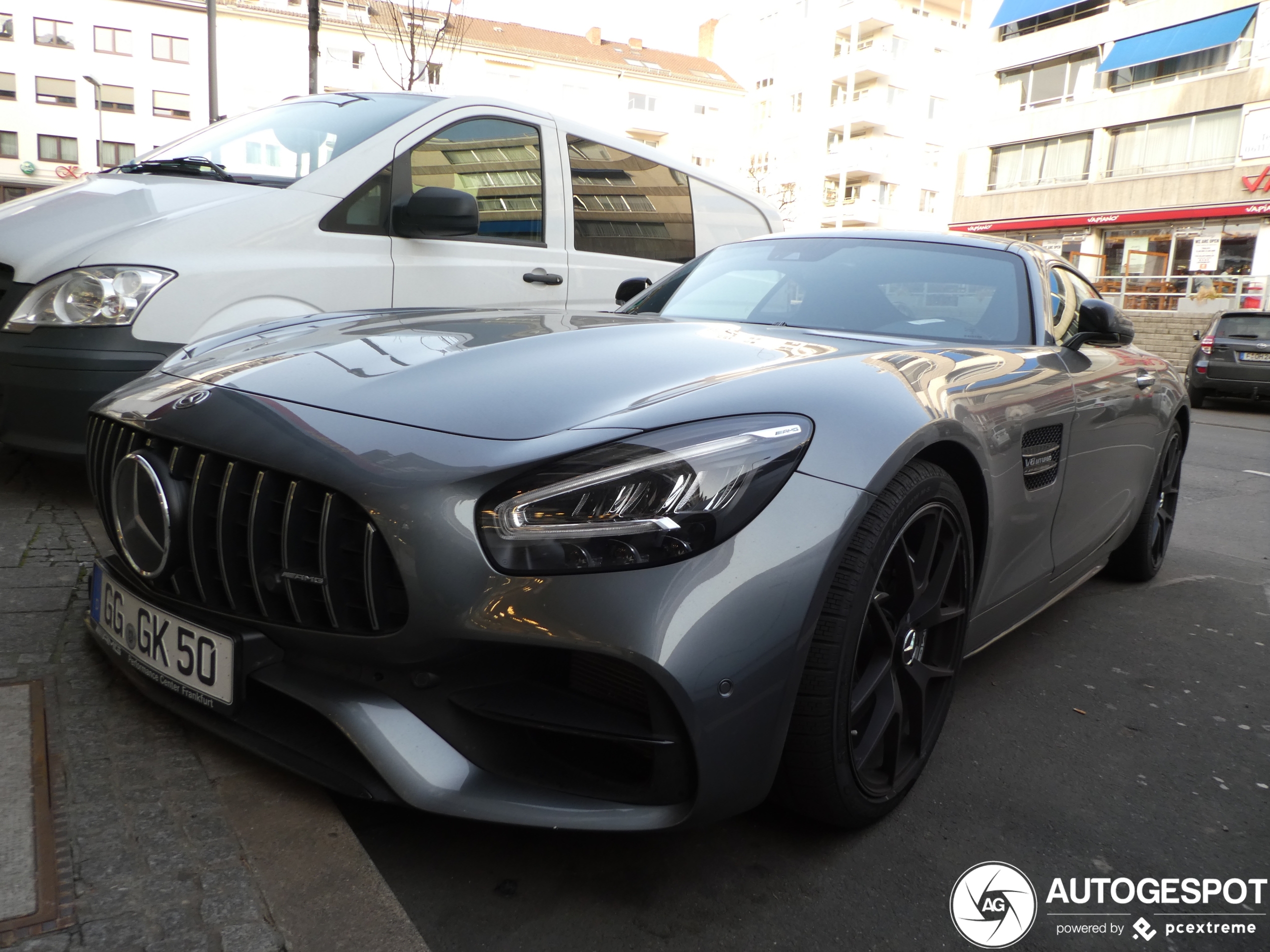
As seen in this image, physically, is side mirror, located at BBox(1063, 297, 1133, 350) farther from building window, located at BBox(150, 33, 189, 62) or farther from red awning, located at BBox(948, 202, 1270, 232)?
building window, located at BBox(150, 33, 189, 62)

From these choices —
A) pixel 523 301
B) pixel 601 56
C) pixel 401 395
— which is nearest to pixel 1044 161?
pixel 601 56

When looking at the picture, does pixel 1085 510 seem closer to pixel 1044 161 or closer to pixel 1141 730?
pixel 1141 730

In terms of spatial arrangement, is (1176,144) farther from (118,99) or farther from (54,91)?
(54,91)

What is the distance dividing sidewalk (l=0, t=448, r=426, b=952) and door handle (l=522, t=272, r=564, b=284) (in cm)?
290

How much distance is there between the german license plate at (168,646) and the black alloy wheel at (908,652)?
3.67 feet

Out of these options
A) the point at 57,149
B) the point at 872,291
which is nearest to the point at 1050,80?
the point at 872,291

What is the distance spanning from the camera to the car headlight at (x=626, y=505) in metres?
1.55

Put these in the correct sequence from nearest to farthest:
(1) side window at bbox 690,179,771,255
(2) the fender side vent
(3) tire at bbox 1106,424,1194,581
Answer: (2) the fender side vent → (3) tire at bbox 1106,424,1194,581 → (1) side window at bbox 690,179,771,255

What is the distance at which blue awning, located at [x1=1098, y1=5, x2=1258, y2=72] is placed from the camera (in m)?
28.8

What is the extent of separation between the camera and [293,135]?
14.2ft

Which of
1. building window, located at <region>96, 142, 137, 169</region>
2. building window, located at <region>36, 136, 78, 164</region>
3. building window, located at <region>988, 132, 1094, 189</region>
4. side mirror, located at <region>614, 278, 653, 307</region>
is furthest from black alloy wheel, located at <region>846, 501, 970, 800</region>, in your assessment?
building window, located at <region>36, 136, 78, 164</region>

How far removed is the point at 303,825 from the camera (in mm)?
1749

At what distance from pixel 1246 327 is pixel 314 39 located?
45.1ft

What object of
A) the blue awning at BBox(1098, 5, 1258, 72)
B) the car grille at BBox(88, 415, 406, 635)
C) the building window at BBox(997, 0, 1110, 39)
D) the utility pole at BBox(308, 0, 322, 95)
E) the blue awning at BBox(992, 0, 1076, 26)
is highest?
the blue awning at BBox(992, 0, 1076, 26)
